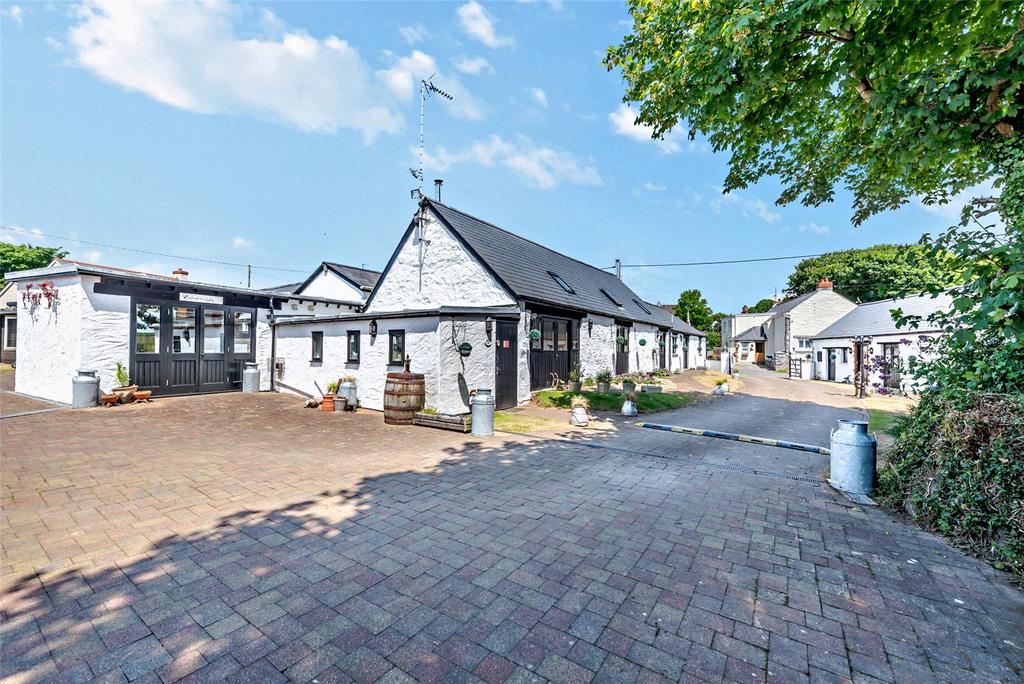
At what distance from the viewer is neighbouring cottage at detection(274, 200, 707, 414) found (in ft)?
36.5

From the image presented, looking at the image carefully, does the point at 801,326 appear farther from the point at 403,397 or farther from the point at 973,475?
the point at 403,397

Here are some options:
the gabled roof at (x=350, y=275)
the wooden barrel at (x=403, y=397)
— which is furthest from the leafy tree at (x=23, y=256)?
the wooden barrel at (x=403, y=397)

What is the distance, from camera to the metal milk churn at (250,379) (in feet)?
47.0

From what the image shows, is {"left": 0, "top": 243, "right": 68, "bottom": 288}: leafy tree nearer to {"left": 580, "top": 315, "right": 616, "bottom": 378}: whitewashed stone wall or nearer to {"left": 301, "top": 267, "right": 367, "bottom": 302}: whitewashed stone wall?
{"left": 301, "top": 267, "right": 367, "bottom": 302}: whitewashed stone wall

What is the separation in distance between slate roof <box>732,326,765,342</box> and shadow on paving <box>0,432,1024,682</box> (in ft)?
158

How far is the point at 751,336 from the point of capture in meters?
47.4

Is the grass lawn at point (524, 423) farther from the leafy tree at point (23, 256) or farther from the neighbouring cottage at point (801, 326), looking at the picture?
the leafy tree at point (23, 256)

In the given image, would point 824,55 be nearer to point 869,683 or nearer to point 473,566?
point 869,683

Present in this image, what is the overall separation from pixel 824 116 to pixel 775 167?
1.32 m

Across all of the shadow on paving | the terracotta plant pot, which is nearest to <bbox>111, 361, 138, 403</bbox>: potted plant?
the terracotta plant pot

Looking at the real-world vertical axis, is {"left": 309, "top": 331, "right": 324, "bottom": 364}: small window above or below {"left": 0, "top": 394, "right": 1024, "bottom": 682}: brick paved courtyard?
above

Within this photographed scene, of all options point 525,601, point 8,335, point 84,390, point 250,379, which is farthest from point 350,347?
point 8,335

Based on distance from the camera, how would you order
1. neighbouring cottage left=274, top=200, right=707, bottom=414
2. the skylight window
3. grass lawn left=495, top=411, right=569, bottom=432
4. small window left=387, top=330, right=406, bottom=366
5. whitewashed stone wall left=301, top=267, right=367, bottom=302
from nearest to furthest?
1. grass lawn left=495, top=411, right=569, bottom=432
2. neighbouring cottage left=274, top=200, right=707, bottom=414
3. small window left=387, top=330, right=406, bottom=366
4. the skylight window
5. whitewashed stone wall left=301, top=267, right=367, bottom=302

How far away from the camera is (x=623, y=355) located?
20.7m
